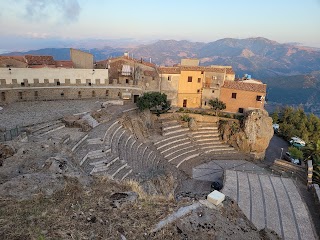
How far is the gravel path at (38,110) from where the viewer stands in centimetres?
1809

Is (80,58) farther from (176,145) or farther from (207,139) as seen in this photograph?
(207,139)

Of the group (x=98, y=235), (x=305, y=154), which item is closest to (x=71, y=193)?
(x=98, y=235)

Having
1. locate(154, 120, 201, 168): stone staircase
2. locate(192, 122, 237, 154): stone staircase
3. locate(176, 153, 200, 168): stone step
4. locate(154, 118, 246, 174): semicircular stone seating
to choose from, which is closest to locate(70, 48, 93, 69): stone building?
locate(154, 118, 246, 174): semicircular stone seating

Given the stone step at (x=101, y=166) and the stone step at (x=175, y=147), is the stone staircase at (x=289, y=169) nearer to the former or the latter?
the stone step at (x=175, y=147)

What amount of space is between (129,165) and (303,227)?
1115 cm

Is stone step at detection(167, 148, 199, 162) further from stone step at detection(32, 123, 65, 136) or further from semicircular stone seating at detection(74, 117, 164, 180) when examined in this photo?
stone step at detection(32, 123, 65, 136)

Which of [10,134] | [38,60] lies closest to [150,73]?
[38,60]

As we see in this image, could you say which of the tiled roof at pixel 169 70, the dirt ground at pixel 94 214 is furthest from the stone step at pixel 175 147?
the dirt ground at pixel 94 214

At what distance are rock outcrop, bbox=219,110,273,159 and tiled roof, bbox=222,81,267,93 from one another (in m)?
3.53

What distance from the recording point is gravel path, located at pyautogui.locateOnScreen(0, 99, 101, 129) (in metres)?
18.1

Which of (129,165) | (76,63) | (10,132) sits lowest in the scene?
(129,165)

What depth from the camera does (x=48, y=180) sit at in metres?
7.11

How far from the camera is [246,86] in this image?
106ft

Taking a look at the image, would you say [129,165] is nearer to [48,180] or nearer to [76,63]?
[48,180]
